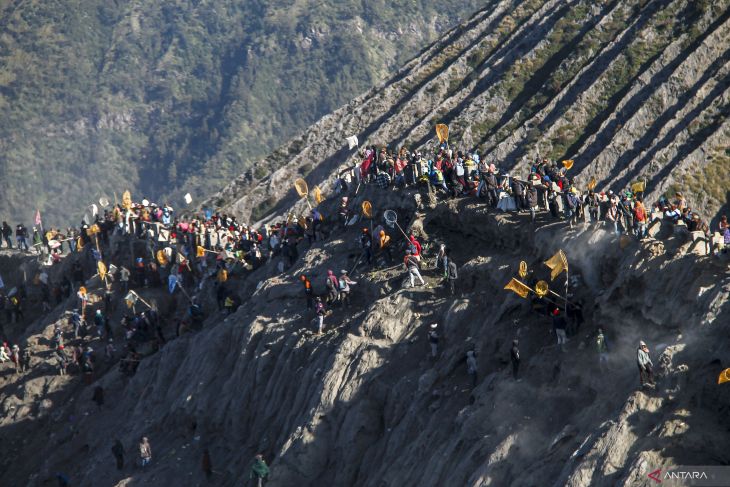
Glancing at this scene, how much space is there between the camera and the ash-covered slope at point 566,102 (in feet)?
232

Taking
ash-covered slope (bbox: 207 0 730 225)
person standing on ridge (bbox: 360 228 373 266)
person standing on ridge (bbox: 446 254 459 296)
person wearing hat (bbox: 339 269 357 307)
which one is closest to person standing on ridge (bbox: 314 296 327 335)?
person wearing hat (bbox: 339 269 357 307)

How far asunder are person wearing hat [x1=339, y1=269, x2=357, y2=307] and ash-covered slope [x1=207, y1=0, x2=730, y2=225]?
22.5m

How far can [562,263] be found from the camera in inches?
1622

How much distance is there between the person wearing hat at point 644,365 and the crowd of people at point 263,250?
0.13 feet

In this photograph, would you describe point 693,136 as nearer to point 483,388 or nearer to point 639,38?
point 639,38

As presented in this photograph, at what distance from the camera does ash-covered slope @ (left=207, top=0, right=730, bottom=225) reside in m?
70.6

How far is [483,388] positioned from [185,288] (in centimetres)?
2576

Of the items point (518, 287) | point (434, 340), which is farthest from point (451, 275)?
point (518, 287)

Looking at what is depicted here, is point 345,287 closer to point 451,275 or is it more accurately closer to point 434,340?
point 451,275

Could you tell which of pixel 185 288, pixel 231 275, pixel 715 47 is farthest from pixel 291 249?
pixel 715 47

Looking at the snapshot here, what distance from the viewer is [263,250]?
60.7m

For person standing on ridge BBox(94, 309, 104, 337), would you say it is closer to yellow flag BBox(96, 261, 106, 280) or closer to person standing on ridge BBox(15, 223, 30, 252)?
yellow flag BBox(96, 261, 106, 280)

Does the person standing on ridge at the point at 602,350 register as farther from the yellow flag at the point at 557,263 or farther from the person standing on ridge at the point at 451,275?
the person standing on ridge at the point at 451,275

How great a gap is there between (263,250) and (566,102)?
28.7 m
